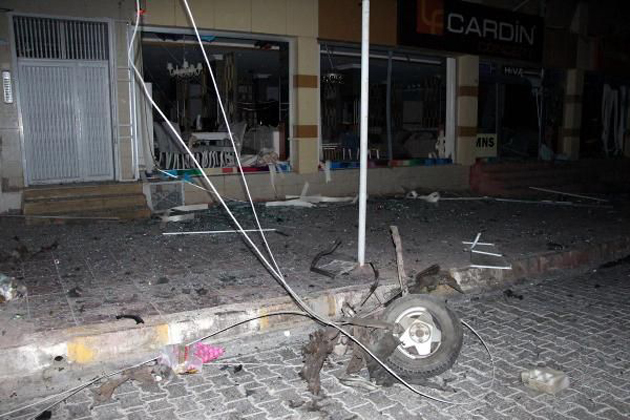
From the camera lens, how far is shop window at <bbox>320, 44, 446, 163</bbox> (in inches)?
535

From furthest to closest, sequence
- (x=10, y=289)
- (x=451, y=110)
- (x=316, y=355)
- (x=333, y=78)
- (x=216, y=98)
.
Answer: (x=216, y=98) → (x=451, y=110) → (x=333, y=78) → (x=10, y=289) → (x=316, y=355)

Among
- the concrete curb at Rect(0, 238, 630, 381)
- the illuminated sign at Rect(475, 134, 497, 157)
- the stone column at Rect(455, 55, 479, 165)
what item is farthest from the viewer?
the illuminated sign at Rect(475, 134, 497, 157)

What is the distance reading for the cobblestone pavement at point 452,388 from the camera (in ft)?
12.0

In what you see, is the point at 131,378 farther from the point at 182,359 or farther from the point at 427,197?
the point at 427,197

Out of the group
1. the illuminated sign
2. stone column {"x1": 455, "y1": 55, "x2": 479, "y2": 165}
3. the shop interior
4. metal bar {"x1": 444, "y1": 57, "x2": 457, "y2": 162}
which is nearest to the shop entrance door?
metal bar {"x1": 444, "y1": 57, "x2": 457, "y2": 162}

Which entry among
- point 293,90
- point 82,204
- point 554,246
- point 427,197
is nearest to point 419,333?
point 554,246

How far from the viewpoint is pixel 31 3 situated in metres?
9.34

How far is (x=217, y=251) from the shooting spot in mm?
7324

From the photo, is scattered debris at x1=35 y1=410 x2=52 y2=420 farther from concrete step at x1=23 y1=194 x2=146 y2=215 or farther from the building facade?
the building facade

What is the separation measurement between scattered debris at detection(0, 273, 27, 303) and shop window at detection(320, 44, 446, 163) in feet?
28.9

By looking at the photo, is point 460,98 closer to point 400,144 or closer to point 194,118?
point 400,144

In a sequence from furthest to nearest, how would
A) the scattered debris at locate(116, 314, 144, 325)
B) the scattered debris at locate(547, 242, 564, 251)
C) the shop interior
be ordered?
the shop interior < the scattered debris at locate(547, 242, 564, 251) < the scattered debris at locate(116, 314, 144, 325)

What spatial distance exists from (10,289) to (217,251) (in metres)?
2.67

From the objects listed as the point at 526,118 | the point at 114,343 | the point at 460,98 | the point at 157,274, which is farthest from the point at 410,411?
the point at 526,118
